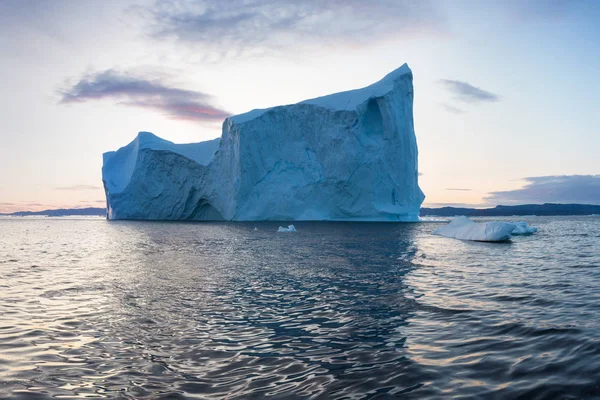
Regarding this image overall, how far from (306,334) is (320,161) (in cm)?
3579

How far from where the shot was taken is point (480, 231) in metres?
21.0

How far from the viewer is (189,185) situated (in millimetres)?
45031

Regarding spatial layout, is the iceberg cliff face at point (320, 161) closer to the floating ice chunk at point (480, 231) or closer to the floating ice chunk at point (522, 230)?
the floating ice chunk at point (480, 231)

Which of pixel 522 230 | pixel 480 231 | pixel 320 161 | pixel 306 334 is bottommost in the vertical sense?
pixel 306 334

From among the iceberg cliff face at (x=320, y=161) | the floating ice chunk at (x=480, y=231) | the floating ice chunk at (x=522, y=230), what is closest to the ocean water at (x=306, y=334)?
the floating ice chunk at (x=480, y=231)

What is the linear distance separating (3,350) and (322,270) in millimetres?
7501

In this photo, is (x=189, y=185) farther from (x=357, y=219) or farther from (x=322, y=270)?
(x=322, y=270)

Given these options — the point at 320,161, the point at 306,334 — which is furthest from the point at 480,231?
the point at 320,161

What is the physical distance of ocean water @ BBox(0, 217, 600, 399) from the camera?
11.7ft

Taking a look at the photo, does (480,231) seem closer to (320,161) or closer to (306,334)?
(306,334)

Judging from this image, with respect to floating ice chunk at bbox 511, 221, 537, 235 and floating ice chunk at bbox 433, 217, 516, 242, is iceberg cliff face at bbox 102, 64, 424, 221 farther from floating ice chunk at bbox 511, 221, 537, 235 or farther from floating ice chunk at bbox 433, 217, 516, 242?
floating ice chunk at bbox 511, 221, 537, 235

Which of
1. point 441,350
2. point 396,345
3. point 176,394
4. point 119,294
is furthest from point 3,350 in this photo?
point 441,350

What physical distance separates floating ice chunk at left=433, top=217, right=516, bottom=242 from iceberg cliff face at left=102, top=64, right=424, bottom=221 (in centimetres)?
1437

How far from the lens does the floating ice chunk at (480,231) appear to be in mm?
19812
